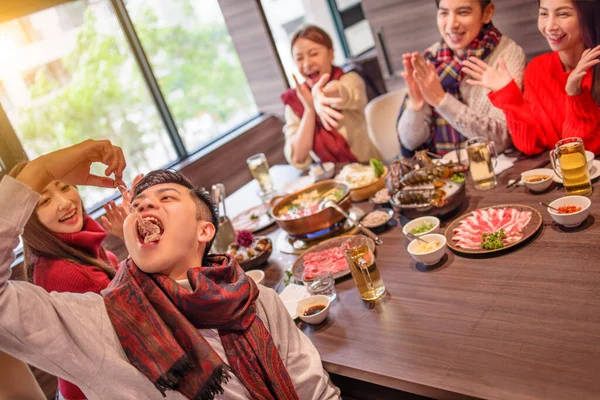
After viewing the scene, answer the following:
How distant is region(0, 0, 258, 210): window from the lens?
4.24 metres

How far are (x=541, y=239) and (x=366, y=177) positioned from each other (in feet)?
3.47

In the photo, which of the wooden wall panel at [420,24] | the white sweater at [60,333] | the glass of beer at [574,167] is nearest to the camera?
the white sweater at [60,333]

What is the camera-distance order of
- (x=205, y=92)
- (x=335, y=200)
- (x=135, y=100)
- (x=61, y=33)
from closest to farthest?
1. (x=335, y=200)
2. (x=61, y=33)
3. (x=135, y=100)
4. (x=205, y=92)

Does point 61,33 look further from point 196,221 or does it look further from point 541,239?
point 541,239

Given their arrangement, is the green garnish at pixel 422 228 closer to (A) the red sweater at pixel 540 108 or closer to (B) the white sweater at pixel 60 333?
(A) the red sweater at pixel 540 108

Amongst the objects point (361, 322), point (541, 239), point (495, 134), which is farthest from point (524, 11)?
point (361, 322)

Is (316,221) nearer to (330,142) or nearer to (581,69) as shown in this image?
(581,69)

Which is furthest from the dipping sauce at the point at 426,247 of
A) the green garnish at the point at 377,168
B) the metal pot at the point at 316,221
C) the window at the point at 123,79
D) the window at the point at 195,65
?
the window at the point at 195,65

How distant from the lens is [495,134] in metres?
2.62

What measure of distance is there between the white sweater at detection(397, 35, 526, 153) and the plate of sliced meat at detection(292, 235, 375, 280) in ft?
2.96

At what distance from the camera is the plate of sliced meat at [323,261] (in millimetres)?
2074

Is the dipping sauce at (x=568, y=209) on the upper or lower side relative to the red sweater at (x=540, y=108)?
lower

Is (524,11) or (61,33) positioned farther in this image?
(61,33)

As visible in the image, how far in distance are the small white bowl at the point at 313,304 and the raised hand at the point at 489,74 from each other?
1.20m
